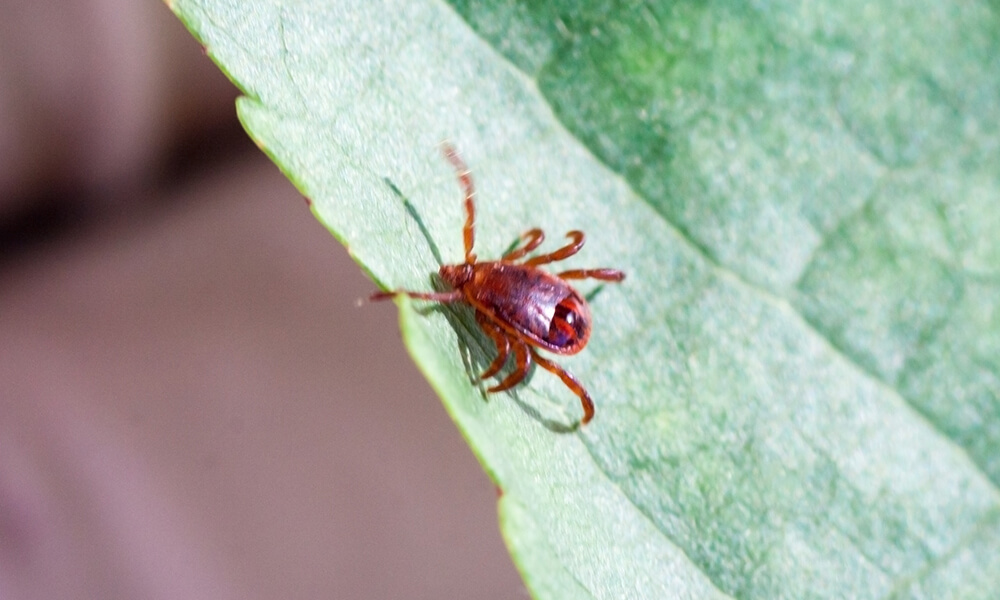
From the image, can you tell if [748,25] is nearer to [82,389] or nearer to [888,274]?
[888,274]

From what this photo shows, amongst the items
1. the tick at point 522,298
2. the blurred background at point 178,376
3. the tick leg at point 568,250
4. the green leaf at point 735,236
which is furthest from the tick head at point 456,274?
the blurred background at point 178,376

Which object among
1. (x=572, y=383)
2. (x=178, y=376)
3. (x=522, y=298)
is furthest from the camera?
(x=178, y=376)

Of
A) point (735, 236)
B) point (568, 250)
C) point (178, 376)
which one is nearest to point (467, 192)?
point (568, 250)

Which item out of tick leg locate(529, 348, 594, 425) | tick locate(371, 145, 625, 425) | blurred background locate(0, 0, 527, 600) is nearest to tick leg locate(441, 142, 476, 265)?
tick locate(371, 145, 625, 425)

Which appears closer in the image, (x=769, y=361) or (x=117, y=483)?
(x=769, y=361)

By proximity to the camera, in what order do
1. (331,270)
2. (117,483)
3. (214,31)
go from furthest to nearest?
(331,270) → (117,483) → (214,31)

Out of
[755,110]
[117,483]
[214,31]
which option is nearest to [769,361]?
[755,110]

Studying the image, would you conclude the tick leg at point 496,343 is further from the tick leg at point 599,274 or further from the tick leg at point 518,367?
the tick leg at point 599,274

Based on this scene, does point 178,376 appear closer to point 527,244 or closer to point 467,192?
point 527,244
